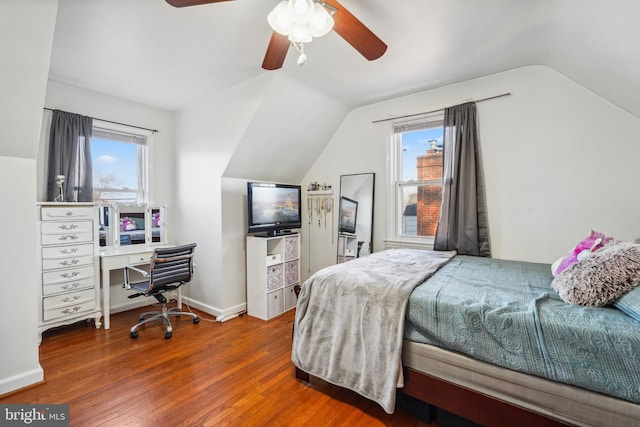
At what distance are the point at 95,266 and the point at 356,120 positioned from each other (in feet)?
11.2

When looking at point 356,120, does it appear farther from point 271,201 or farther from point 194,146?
point 194,146

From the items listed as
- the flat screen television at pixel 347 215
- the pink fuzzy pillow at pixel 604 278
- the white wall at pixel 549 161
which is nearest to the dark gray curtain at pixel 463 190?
the white wall at pixel 549 161

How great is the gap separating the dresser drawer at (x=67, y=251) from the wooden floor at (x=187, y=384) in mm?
813

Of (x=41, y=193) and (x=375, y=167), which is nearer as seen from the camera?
(x=41, y=193)

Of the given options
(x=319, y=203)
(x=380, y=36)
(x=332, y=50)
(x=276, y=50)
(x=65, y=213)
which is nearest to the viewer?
(x=276, y=50)

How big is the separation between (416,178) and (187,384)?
2970 millimetres

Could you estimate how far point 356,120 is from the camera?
11.9ft

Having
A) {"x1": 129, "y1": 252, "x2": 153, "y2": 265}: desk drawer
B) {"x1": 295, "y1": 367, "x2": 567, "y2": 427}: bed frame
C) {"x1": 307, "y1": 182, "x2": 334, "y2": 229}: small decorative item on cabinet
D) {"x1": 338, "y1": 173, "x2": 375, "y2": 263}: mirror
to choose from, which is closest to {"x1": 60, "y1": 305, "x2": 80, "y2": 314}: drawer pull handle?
{"x1": 129, "y1": 252, "x2": 153, "y2": 265}: desk drawer

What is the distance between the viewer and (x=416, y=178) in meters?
3.28

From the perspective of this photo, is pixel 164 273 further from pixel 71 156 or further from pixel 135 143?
pixel 135 143

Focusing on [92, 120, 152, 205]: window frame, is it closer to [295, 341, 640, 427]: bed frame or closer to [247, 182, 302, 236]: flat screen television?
[247, 182, 302, 236]: flat screen television

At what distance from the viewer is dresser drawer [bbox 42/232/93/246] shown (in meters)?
2.57

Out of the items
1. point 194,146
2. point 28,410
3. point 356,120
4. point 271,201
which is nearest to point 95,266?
point 28,410

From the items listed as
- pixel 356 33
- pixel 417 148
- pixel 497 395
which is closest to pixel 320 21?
pixel 356 33
